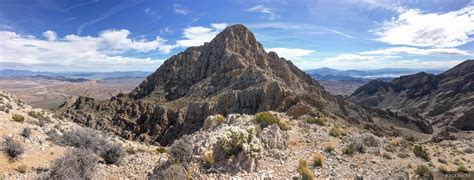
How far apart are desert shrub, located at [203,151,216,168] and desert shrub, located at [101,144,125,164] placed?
16.8 feet

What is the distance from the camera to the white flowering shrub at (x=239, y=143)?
45.9ft

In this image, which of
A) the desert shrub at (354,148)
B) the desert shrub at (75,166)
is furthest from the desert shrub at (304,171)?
the desert shrub at (75,166)

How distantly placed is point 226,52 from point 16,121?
9659 centimetres

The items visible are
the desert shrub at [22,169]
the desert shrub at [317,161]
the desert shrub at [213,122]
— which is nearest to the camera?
the desert shrub at [22,169]

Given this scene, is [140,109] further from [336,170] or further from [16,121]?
[336,170]

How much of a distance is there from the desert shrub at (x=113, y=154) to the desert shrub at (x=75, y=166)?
83.3 inches

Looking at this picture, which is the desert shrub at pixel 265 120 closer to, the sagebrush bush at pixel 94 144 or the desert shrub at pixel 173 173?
the desert shrub at pixel 173 173

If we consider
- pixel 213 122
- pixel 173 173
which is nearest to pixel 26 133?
pixel 213 122

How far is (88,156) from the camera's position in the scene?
45.5ft

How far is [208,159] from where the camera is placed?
45.5 feet

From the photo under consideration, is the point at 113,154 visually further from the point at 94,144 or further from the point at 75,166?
the point at 75,166

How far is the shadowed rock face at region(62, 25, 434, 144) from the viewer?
226 feet

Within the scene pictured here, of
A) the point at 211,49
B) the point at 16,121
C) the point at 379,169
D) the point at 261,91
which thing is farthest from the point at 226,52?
the point at 379,169

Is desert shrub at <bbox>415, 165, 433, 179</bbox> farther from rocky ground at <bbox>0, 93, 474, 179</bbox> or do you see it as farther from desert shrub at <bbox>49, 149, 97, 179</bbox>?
desert shrub at <bbox>49, 149, 97, 179</bbox>
